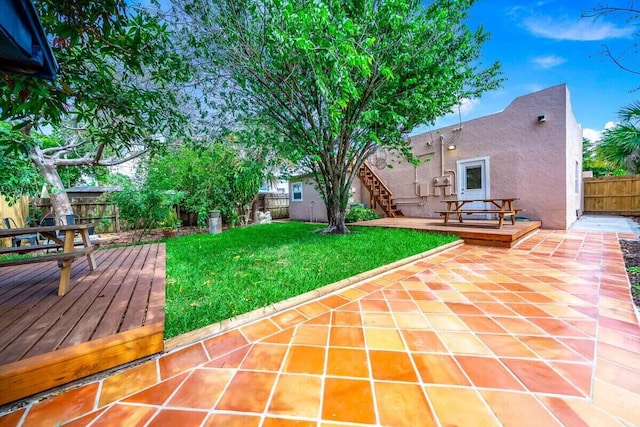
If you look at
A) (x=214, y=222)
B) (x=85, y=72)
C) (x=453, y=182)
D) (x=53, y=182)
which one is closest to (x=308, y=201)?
(x=214, y=222)

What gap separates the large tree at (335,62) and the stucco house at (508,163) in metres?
1.78

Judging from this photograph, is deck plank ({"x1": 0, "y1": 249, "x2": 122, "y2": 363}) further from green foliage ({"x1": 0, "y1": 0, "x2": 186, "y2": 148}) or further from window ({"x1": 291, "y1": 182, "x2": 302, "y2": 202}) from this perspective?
window ({"x1": 291, "y1": 182, "x2": 302, "y2": 202})

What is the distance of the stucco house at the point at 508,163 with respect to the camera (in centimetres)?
634

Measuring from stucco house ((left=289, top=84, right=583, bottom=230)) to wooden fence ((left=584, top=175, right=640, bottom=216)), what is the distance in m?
3.83

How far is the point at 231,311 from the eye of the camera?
6.89ft

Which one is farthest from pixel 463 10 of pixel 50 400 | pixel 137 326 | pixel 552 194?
pixel 50 400

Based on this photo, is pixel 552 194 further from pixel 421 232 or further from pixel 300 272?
pixel 300 272

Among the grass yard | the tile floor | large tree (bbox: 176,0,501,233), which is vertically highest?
large tree (bbox: 176,0,501,233)

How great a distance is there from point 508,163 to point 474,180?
3.31ft

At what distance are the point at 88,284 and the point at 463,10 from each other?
7898 mm

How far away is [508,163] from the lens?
280 inches

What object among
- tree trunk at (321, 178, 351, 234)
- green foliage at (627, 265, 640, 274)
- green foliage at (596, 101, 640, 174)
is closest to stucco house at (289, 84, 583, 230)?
green foliage at (596, 101, 640, 174)

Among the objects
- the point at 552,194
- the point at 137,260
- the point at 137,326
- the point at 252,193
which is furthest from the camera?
the point at 252,193

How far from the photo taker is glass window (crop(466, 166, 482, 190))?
7.74 metres
